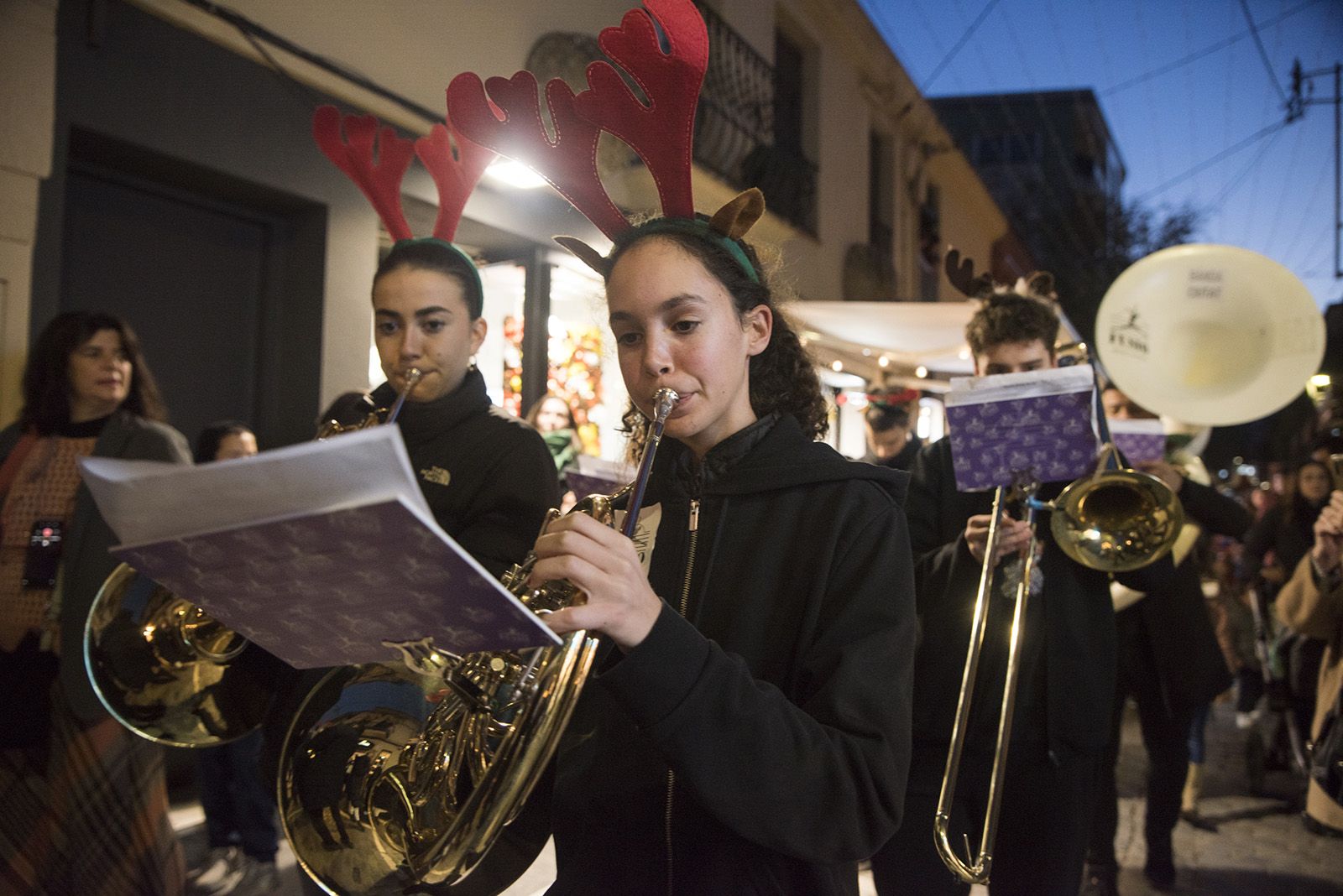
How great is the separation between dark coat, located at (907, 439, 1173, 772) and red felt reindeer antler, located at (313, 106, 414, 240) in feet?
5.43

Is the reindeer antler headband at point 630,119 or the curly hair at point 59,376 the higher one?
the reindeer antler headband at point 630,119

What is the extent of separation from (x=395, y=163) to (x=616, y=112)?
1.28 meters

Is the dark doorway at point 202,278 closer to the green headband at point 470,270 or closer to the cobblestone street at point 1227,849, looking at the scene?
the cobblestone street at point 1227,849

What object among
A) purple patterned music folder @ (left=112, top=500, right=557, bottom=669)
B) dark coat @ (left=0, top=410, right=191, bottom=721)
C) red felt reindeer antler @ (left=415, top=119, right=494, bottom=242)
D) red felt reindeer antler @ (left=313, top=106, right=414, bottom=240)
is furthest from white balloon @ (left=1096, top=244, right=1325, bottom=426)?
purple patterned music folder @ (left=112, top=500, right=557, bottom=669)

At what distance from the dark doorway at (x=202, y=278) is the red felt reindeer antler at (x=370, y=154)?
208 cm

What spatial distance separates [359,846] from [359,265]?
4383mm

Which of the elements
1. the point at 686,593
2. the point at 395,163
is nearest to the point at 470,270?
the point at 395,163

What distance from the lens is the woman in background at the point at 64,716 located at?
9.47 ft

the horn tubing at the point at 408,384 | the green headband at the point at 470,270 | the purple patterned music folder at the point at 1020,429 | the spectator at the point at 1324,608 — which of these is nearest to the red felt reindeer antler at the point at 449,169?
the green headband at the point at 470,270

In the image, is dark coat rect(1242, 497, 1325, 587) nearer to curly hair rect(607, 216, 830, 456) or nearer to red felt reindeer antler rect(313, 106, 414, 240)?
curly hair rect(607, 216, 830, 456)

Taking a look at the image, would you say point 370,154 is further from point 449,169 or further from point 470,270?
point 470,270

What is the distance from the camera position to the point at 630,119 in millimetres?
1613

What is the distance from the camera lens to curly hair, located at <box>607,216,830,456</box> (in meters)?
1.56

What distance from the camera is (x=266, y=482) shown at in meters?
0.89
